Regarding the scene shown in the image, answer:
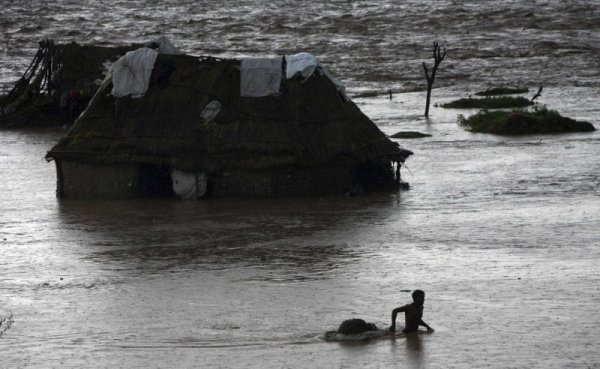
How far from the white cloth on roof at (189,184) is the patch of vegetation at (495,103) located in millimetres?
14444

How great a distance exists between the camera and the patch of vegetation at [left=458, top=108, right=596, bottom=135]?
31500mm

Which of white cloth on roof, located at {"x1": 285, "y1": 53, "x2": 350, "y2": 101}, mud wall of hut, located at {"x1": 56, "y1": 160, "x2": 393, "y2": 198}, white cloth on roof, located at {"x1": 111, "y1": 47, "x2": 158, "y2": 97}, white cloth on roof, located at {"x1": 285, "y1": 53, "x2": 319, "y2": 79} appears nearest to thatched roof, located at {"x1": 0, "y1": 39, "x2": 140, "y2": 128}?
white cloth on roof, located at {"x1": 111, "y1": 47, "x2": 158, "y2": 97}

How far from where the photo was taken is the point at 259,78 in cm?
2344

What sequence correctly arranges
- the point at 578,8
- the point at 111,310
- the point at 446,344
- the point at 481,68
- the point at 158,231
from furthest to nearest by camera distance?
the point at 578,8 → the point at 481,68 → the point at 158,231 → the point at 111,310 → the point at 446,344

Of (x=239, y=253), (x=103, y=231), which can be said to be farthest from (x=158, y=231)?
(x=239, y=253)

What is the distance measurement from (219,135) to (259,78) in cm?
129

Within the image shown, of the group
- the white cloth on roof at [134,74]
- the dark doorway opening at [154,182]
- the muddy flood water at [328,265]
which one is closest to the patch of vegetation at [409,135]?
the muddy flood water at [328,265]

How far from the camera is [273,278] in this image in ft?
56.5

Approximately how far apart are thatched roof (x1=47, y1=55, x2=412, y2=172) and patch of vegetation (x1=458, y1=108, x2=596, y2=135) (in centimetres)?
853

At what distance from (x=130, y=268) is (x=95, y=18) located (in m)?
47.3

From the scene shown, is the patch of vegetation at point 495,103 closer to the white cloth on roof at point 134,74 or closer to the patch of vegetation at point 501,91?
the patch of vegetation at point 501,91

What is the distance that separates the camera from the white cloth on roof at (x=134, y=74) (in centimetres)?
2380

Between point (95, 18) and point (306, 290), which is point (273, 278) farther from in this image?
point (95, 18)

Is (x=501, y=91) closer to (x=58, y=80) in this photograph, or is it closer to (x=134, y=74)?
(x=58, y=80)
